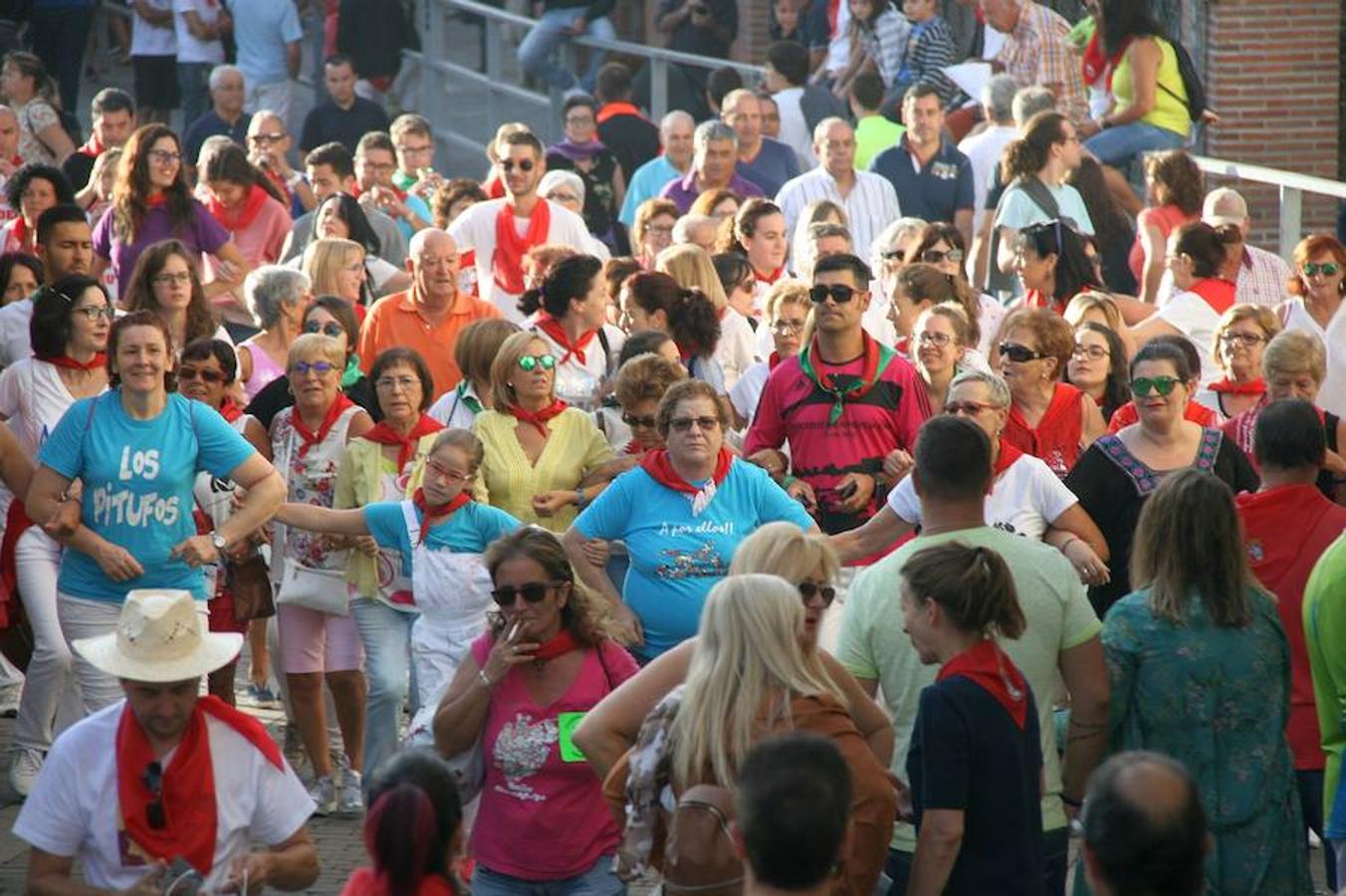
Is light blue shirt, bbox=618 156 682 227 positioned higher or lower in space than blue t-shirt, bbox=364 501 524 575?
higher

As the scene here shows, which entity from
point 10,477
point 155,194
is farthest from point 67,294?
point 155,194

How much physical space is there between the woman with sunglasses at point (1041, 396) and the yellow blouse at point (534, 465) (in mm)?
1532

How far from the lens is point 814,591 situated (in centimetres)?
574

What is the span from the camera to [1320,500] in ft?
22.8

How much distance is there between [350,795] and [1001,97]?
7.69 m

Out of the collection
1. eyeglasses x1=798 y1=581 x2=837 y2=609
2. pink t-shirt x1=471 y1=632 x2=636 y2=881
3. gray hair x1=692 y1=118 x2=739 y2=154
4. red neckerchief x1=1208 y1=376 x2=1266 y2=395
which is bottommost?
pink t-shirt x1=471 y1=632 x2=636 y2=881

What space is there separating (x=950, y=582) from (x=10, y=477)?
4283mm

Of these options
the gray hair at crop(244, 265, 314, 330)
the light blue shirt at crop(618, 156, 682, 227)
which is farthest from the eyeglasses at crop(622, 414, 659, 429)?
the light blue shirt at crop(618, 156, 682, 227)

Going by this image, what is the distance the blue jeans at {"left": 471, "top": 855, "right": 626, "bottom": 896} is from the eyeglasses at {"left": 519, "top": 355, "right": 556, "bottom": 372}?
279 cm

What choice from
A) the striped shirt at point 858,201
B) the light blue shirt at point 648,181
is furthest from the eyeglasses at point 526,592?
the light blue shirt at point 648,181

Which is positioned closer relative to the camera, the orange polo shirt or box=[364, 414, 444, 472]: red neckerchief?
box=[364, 414, 444, 472]: red neckerchief

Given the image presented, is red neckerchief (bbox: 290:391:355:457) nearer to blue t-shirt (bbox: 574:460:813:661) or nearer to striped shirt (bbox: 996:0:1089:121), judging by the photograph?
blue t-shirt (bbox: 574:460:813:661)

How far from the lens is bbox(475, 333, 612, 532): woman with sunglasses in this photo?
8.66 meters

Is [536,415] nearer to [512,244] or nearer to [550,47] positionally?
[512,244]
